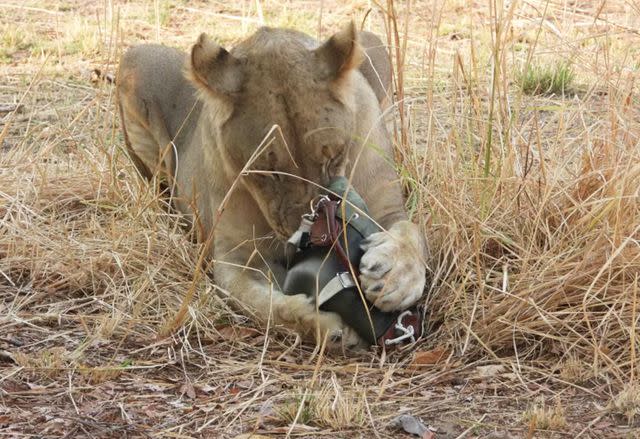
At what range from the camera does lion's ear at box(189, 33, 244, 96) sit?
4090 mm

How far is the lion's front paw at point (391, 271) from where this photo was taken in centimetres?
385

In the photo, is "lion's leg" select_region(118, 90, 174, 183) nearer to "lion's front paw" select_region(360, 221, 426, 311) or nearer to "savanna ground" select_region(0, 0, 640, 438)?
"savanna ground" select_region(0, 0, 640, 438)

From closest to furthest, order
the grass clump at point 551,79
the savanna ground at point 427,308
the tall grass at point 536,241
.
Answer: the savanna ground at point 427,308 < the tall grass at point 536,241 < the grass clump at point 551,79

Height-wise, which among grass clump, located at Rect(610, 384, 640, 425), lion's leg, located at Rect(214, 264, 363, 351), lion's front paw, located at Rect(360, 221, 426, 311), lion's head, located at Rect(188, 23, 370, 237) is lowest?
lion's leg, located at Rect(214, 264, 363, 351)

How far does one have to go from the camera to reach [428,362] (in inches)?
149

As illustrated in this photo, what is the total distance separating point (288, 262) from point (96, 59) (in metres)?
4.05

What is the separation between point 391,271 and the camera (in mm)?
3881

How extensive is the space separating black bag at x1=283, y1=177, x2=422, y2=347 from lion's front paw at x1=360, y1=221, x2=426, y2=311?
4 cm

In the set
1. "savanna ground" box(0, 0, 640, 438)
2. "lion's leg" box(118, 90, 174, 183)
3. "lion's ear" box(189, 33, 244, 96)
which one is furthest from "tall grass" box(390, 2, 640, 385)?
"lion's leg" box(118, 90, 174, 183)

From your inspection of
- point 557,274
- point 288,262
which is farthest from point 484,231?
point 288,262

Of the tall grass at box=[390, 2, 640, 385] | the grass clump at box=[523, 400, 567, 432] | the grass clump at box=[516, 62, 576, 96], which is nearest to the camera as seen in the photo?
the grass clump at box=[523, 400, 567, 432]

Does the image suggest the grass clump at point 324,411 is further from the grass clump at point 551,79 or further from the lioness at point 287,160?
the grass clump at point 551,79

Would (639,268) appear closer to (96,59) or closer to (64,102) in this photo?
(64,102)

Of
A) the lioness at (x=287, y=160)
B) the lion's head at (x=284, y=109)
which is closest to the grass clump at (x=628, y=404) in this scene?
the lioness at (x=287, y=160)
